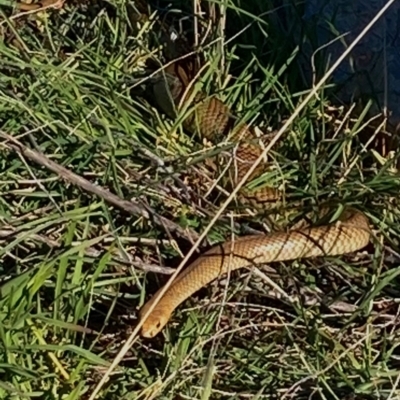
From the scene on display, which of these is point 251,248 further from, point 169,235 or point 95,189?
point 95,189

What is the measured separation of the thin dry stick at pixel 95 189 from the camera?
125 inches

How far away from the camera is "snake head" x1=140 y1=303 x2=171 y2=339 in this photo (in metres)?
2.92

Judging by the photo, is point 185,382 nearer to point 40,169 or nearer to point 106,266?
point 106,266

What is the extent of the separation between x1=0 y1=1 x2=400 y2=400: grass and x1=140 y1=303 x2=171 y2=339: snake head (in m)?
0.05

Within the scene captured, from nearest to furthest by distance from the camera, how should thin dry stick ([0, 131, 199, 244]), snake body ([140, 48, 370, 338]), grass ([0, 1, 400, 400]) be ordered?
1. grass ([0, 1, 400, 400])
2. snake body ([140, 48, 370, 338])
3. thin dry stick ([0, 131, 199, 244])

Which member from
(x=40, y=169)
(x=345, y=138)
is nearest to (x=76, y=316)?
(x=40, y=169)

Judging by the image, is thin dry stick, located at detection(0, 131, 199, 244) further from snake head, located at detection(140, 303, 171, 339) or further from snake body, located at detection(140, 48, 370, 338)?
snake head, located at detection(140, 303, 171, 339)

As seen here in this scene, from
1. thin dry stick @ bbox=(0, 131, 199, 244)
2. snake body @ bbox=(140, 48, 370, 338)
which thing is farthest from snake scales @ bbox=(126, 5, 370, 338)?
thin dry stick @ bbox=(0, 131, 199, 244)

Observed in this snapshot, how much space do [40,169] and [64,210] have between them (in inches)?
7.5

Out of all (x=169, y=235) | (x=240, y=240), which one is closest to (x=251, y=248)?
(x=240, y=240)

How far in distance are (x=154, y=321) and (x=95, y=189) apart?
1.47 feet

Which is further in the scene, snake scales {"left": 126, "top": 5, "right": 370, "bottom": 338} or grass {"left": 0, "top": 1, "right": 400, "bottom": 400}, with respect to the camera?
snake scales {"left": 126, "top": 5, "right": 370, "bottom": 338}

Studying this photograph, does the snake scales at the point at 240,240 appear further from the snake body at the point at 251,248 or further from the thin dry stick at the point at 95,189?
the thin dry stick at the point at 95,189

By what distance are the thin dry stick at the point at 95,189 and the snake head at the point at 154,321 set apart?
0.32m
